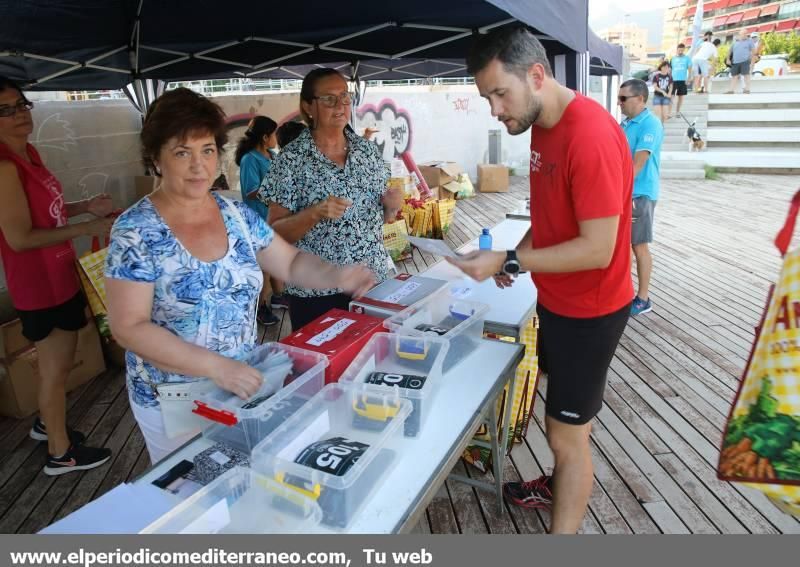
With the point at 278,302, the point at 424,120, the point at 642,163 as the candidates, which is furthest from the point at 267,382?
the point at 424,120

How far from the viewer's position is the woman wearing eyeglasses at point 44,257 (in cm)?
217

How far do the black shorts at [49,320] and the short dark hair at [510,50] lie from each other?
2074 mm

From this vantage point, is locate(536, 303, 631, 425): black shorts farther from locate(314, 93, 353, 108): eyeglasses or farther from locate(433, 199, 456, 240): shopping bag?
locate(433, 199, 456, 240): shopping bag

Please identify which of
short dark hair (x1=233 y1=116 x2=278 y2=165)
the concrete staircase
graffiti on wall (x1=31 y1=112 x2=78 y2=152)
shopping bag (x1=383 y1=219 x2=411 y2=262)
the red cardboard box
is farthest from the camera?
the concrete staircase

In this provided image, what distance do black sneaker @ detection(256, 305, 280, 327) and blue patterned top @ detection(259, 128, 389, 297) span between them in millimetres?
2163

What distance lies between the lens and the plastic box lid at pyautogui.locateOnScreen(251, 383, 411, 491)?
3.60 feet

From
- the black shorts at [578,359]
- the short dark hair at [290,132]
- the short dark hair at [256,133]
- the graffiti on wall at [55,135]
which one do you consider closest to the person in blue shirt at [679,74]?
the short dark hair at [290,132]

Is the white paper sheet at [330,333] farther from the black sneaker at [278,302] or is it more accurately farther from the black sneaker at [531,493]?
the black sneaker at [278,302]

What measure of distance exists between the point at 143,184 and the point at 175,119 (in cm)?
406

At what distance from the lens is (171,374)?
146 centimetres

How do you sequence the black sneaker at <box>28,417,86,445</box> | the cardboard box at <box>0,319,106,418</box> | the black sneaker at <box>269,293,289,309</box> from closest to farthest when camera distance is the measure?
the black sneaker at <box>28,417,86,445</box> → the cardboard box at <box>0,319,106,418</box> → the black sneaker at <box>269,293,289,309</box>
